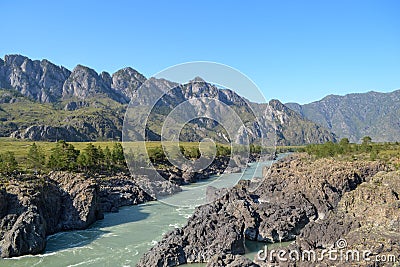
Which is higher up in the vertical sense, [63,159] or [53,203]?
[63,159]

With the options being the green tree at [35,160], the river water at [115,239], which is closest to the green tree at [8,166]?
the green tree at [35,160]

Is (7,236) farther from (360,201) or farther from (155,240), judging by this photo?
(360,201)

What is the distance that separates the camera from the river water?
1329 inches

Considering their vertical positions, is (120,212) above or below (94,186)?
below

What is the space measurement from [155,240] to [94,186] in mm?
15762

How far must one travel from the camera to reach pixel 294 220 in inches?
1497

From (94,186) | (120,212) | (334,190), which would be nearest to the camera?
(334,190)

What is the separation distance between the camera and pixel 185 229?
111 ft

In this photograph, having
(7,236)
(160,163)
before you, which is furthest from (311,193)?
(160,163)

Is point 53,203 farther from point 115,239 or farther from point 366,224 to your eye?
point 366,224

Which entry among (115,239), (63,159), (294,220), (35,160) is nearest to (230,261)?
(294,220)

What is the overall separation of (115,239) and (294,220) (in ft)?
67.2

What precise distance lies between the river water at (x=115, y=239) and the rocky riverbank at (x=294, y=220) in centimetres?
232

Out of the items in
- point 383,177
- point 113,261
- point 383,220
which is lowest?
point 113,261
